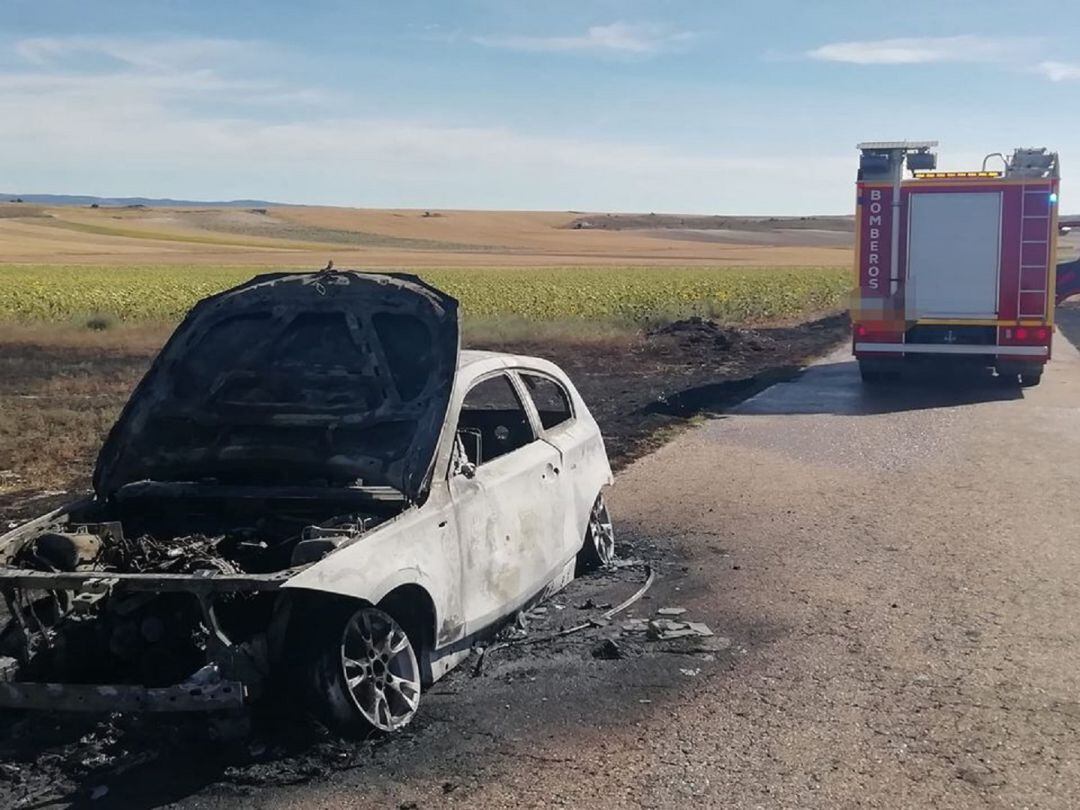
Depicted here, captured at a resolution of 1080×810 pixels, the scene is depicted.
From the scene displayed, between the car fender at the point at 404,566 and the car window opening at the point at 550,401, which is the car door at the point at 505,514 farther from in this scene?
the car window opening at the point at 550,401

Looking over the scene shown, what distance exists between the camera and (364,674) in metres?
5.16

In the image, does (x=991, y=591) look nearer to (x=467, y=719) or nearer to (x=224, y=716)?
(x=467, y=719)

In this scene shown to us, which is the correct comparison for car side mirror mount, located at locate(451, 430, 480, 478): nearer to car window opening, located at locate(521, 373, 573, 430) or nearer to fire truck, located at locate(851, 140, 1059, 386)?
car window opening, located at locate(521, 373, 573, 430)

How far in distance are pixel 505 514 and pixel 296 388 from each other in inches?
46.6

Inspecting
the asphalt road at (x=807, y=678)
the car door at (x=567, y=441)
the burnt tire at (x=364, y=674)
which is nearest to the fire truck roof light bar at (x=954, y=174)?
the asphalt road at (x=807, y=678)

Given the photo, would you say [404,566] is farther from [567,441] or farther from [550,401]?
[550,401]

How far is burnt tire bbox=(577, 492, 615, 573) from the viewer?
7988 millimetres

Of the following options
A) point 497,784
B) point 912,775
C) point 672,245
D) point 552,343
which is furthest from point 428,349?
point 672,245

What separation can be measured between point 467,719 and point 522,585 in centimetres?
106

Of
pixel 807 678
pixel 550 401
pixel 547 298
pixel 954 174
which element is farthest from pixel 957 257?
pixel 547 298

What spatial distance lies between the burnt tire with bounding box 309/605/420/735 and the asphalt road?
0.15m

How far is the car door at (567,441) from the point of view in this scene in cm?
728

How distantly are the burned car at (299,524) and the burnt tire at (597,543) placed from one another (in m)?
0.42

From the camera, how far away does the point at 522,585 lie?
21.2ft
